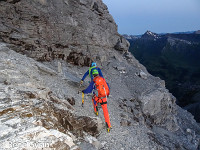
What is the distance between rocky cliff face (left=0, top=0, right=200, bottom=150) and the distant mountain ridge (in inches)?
2060

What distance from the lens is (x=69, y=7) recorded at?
19625mm

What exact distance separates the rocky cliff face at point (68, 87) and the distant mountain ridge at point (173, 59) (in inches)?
2060

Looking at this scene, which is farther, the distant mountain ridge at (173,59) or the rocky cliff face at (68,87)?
the distant mountain ridge at (173,59)

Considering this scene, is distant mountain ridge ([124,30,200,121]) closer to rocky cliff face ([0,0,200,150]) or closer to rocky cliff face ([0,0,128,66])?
rocky cliff face ([0,0,200,150])

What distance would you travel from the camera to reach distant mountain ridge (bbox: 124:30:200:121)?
84256 mm

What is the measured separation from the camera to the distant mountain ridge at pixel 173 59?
84256 millimetres

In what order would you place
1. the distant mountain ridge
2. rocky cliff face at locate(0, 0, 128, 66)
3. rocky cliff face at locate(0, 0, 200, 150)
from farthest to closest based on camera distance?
the distant mountain ridge → rocky cliff face at locate(0, 0, 128, 66) → rocky cliff face at locate(0, 0, 200, 150)

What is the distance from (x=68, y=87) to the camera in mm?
11141

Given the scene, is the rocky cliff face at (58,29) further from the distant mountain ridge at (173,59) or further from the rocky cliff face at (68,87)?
the distant mountain ridge at (173,59)

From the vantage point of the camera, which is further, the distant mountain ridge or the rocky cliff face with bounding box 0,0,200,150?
the distant mountain ridge

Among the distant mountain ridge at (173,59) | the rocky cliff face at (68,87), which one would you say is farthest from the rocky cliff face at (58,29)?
the distant mountain ridge at (173,59)

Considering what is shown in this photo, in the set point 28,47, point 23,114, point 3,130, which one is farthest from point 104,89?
point 28,47

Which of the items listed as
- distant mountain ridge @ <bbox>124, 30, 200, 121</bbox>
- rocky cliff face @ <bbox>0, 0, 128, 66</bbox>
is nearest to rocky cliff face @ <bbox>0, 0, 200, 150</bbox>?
rocky cliff face @ <bbox>0, 0, 128, 66</bbox>

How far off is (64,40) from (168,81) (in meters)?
86.9
